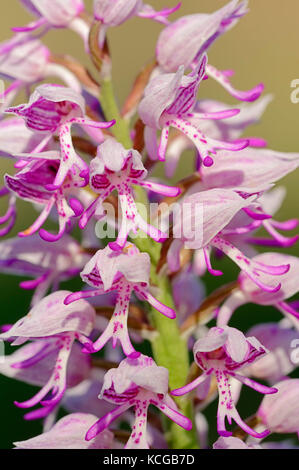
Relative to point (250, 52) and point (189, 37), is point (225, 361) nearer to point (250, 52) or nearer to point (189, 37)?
point (189, 37)

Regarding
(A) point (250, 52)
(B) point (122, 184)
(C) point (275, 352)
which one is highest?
(B) point (122, 184)

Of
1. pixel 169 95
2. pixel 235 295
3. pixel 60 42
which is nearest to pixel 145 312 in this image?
pixel 235 295

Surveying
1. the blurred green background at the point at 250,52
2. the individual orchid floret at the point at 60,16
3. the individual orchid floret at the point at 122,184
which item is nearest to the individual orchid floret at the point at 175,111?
the individual orchid floret at the point at 122,184

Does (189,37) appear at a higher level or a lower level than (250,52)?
higher

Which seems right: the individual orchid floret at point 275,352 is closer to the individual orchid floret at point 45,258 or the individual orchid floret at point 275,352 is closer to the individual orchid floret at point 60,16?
the individual orchid floret at point 45,258

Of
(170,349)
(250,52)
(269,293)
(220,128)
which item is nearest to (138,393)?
(170,349)
